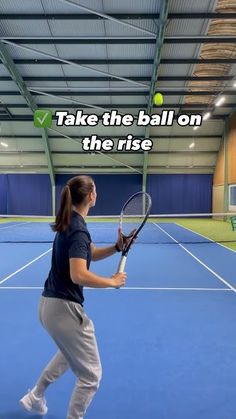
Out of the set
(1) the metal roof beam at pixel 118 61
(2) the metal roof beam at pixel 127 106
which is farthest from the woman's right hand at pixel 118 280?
(2) the metal roof beam at pixel 127 106

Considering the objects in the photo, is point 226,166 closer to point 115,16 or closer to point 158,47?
point 158,47

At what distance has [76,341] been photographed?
2230mm

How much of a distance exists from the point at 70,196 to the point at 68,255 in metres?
0.36

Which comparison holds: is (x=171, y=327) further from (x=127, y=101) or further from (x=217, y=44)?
(x=127, y=101)

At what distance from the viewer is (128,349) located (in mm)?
3717

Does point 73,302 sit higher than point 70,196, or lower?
lower

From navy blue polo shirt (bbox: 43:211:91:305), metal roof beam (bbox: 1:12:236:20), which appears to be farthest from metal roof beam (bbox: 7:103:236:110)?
navy blue polo shirt (bbox: 43:211:91:305)

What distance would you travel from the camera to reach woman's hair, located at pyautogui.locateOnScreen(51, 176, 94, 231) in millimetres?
2166

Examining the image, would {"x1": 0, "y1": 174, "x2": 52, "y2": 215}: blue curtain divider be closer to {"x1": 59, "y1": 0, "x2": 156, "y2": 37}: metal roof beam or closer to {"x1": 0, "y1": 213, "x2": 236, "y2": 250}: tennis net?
{"x1": 0, "y1": 213, "x2": 236, "y2": 250}: tennis net

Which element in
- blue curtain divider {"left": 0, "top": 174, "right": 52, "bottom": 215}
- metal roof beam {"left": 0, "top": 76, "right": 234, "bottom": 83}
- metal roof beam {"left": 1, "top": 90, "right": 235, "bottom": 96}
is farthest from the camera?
blue curtain divider {"left": 0, "top": 174, "right": 52, "bottom": 215}

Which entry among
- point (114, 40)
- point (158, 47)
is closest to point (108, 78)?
point (114, 40)

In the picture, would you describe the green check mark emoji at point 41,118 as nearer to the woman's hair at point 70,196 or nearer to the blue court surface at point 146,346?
the blue court surface at point 146,346

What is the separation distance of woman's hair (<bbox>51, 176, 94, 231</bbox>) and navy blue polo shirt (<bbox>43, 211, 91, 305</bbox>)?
46 mm

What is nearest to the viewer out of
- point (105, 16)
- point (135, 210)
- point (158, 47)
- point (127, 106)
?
point (135, 210)
